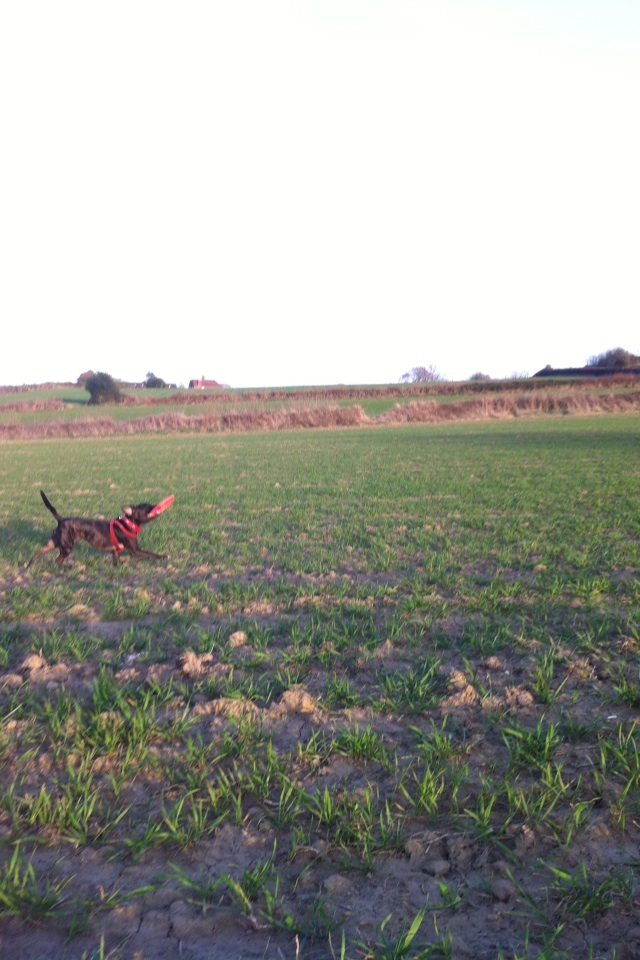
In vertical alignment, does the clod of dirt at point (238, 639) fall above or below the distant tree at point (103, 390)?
below

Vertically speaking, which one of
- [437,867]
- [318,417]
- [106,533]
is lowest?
A: [437,867]

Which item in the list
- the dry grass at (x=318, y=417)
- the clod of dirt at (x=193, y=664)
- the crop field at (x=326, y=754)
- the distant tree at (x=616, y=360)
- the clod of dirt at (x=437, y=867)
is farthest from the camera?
the distant tree at (x=616, y=360)

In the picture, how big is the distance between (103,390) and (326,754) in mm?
74234

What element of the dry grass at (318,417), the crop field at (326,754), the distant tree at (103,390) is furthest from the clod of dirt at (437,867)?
the distant tree at (103,390)

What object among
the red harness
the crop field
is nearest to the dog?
the red harness

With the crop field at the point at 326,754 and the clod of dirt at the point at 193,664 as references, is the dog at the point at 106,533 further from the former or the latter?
the clod of dirt at the point at 193,664

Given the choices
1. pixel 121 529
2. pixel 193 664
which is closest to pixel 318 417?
pixel 121 529

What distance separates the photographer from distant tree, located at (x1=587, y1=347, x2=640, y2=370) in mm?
71812

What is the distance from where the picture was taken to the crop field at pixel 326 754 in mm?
2553

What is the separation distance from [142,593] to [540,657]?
14.0 feet

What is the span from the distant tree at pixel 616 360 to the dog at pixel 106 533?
7070 centimetres

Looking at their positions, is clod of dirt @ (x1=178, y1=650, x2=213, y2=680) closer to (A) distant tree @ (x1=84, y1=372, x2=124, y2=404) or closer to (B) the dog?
(B) the dog

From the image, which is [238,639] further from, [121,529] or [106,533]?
[106,533]

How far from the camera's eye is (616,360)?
A: 74.1m
